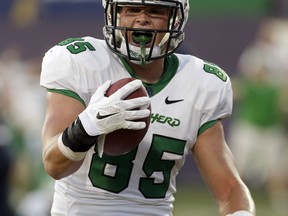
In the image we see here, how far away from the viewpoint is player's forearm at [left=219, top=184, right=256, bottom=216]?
4.18 meters

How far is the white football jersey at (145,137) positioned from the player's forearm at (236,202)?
0.27 meters

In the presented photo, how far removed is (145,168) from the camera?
4258 millimetres

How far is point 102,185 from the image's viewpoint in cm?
421

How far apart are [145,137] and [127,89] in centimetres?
51

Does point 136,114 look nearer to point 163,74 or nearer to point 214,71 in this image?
point 163,74

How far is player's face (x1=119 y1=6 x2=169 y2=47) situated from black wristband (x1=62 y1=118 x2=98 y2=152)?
0.59 meters

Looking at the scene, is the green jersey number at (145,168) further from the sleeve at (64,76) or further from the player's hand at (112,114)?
the player's hand at (112,114)

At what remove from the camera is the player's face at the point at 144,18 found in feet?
13.8

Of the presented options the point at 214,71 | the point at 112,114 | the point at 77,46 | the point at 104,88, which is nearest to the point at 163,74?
the point at 214,71

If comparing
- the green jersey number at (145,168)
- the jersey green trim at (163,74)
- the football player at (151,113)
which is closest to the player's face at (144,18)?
the football player at (151,113)

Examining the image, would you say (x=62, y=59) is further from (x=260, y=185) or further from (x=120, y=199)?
(x=260, y=185)

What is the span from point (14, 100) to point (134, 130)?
875 centimetres

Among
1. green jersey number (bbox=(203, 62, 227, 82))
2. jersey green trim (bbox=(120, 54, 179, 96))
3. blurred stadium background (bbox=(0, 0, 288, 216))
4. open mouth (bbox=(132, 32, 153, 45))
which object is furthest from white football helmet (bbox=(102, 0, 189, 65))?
blurred stadium background (bbox=(0, 0, 288, 216))

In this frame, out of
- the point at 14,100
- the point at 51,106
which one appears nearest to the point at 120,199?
the point at 51,106
